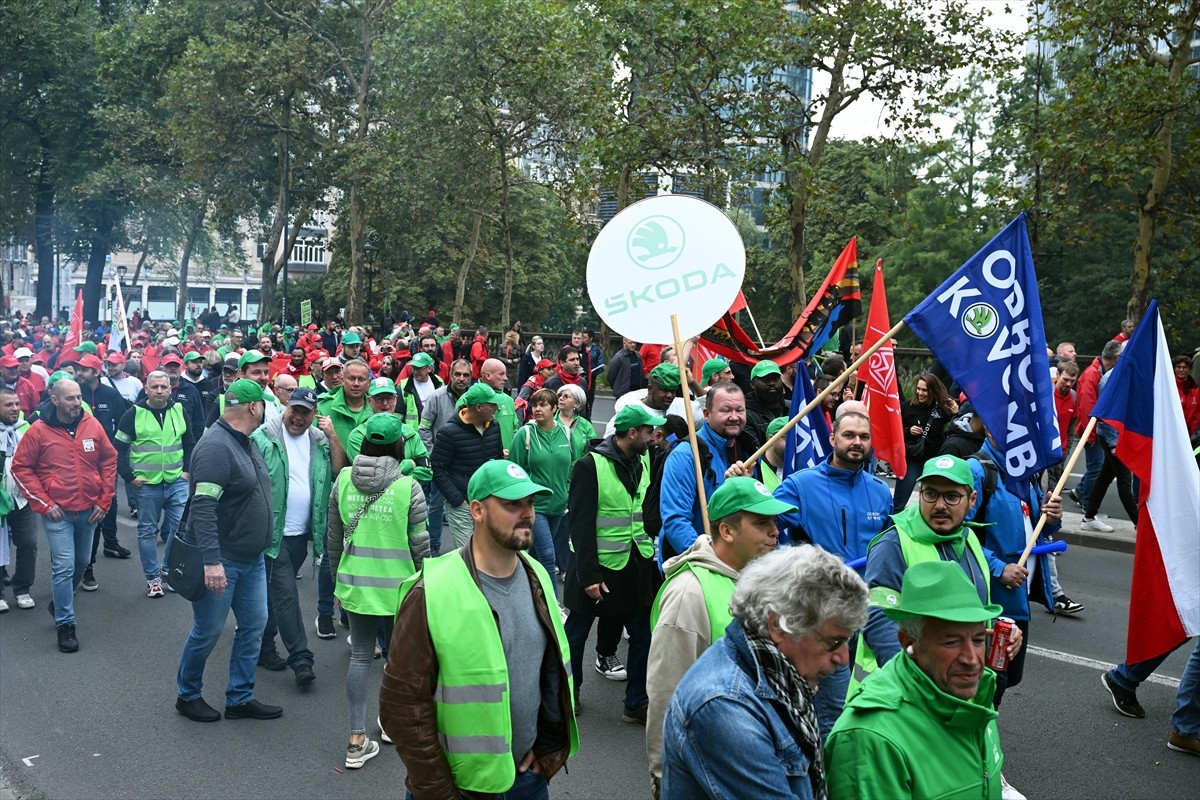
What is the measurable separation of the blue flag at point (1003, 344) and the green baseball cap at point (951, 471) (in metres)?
1.06

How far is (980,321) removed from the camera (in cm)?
545

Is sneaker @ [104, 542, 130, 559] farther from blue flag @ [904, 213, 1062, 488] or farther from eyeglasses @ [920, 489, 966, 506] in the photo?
eyeglasses @ [920, 489, 966, 506]

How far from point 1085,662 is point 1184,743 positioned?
60.9 inches

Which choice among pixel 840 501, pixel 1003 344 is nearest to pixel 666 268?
pixel 840 501

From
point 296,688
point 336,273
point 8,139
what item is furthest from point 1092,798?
point 336,273

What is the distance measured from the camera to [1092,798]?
5.36 meters

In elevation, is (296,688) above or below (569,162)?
below

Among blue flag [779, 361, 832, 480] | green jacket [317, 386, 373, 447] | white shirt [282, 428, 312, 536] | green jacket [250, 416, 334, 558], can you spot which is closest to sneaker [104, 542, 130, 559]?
green jacket [317, 386, 373, 447]

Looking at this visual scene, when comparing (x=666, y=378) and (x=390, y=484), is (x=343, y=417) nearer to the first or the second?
(x=390, y=484)

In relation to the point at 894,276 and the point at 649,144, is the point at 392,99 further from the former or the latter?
the point at 894,276

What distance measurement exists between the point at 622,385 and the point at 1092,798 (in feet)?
33.1

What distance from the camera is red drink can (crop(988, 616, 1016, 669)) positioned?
372 centimetres

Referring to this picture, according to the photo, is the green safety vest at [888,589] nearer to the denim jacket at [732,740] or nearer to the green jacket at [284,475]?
the denim jacket at [732,740]

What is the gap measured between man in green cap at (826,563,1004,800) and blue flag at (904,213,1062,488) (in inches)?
110
